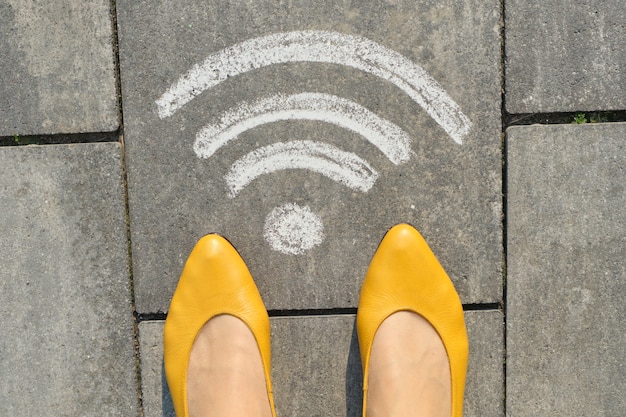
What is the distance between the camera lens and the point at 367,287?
6.37 ft

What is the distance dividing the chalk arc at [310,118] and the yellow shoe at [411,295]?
1.04 feet

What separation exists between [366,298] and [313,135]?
24.7 inches

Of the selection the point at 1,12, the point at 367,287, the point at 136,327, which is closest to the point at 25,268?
the point at 136,327

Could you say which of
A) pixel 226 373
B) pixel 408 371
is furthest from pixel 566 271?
pixel 226 373

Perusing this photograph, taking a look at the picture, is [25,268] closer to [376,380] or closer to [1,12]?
[1,12]

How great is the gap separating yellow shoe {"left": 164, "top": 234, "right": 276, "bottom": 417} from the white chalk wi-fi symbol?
0.23 meters

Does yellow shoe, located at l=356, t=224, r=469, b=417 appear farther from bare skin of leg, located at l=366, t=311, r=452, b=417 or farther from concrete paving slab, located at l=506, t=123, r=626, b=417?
concrete paving slab, located at l=506, t=123, r=626, b=417

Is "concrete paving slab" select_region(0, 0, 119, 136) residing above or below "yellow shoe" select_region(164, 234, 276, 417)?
above

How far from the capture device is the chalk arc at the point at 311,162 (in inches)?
77.2

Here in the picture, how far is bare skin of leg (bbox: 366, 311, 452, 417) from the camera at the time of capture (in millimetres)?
1896

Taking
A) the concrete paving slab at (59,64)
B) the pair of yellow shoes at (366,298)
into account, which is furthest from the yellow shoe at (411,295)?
the concrete paving slab at (59,64)

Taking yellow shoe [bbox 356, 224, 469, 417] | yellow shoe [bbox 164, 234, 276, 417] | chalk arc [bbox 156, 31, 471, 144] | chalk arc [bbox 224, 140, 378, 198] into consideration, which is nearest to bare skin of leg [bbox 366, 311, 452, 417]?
yellow shoe [bbox 356, 224, 469, 417]

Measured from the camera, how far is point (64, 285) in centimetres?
201

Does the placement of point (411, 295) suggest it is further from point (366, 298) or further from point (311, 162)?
point (311, 162)
